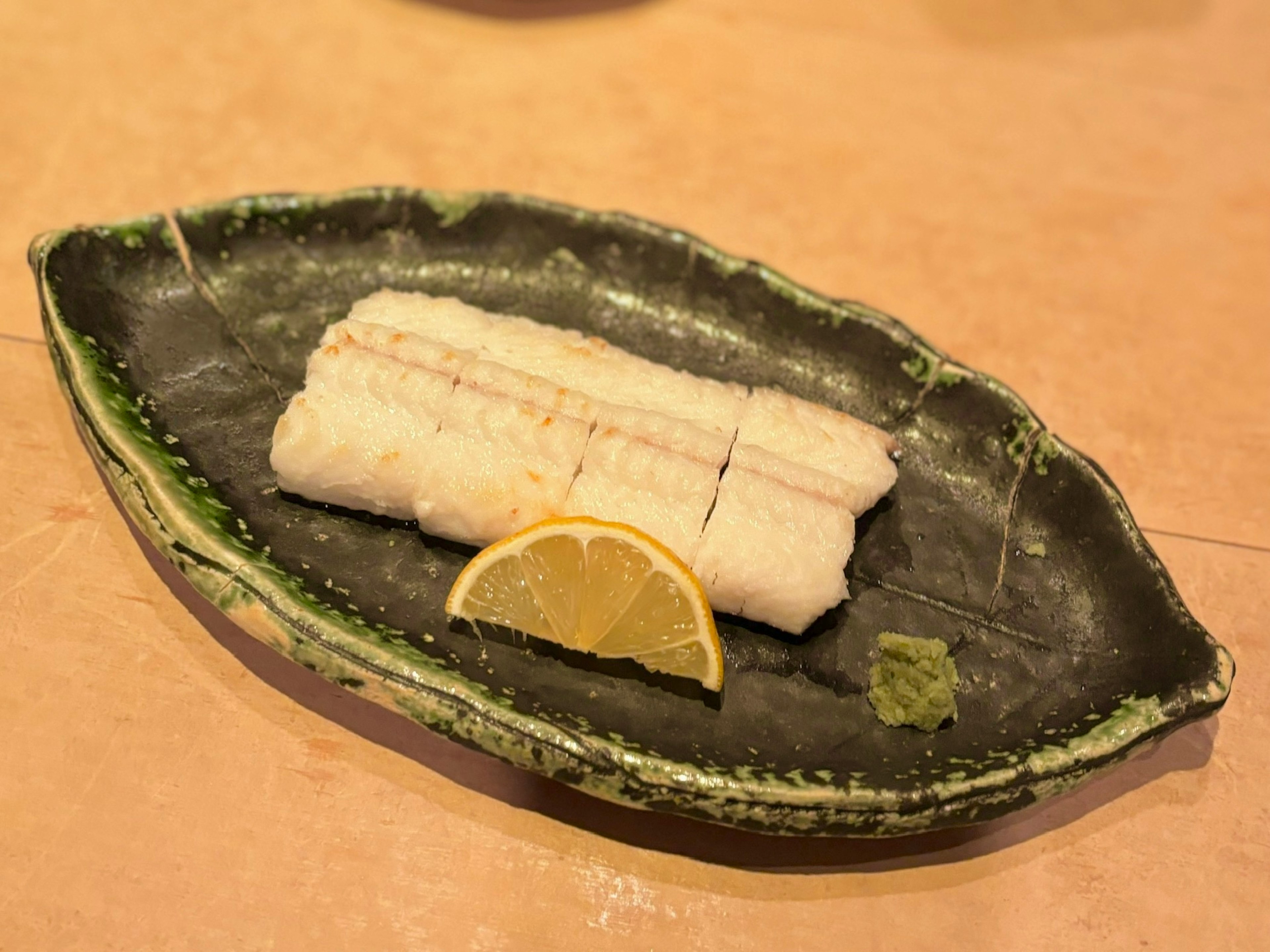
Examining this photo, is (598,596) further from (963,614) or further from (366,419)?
(963,614)

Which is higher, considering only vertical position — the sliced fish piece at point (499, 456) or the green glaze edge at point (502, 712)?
the sliced fish piece at point (499, 456)

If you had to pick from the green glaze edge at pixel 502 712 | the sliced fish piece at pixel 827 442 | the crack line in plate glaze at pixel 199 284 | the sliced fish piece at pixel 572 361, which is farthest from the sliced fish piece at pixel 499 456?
the crack line in plate glaze at pixel 199 284

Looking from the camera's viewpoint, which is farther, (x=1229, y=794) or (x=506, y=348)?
(x=506, y=348)

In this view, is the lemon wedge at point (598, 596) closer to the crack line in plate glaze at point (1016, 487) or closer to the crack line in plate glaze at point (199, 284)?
the crack line in plate glaze at point (1016, 487)

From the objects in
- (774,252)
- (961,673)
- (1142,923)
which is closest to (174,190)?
(774,252)

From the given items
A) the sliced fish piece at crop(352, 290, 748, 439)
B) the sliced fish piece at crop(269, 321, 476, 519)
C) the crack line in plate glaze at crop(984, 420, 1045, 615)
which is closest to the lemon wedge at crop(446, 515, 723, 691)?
the sliced fish piece at crop(269, 321, 476, 519)

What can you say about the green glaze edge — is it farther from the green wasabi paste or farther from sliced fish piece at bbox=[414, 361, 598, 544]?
sliced fish piece at bbox=[414, 361, 598, 544]

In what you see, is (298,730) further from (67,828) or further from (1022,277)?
(1022,277)
